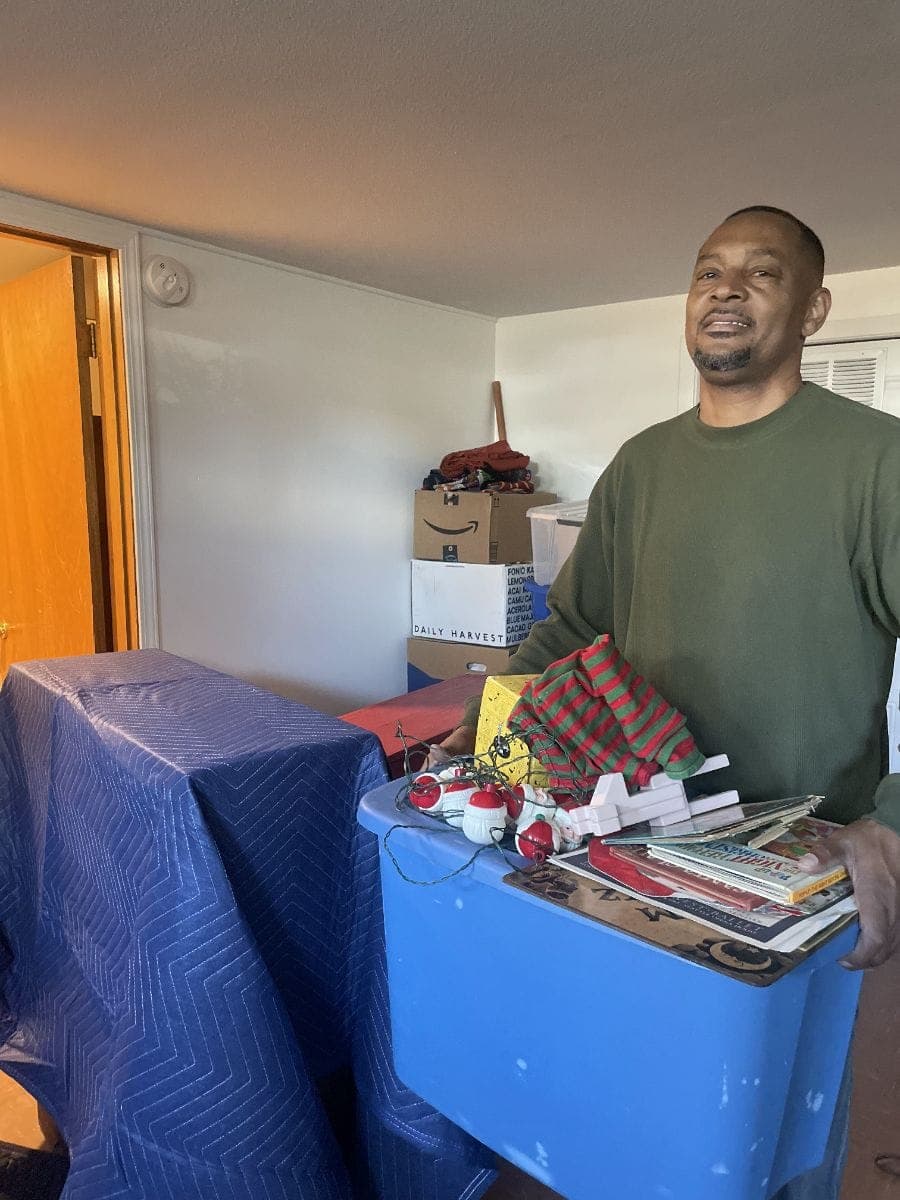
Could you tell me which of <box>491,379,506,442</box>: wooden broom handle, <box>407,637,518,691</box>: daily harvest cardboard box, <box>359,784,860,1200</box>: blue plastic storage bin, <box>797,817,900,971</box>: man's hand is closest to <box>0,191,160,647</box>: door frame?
<box>407,637,518,691</box>: daily harvest cardboard box

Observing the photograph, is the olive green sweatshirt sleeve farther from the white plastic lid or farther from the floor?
the white plastic lid

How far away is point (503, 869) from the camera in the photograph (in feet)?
2.27

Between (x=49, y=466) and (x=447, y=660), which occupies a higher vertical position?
(x=49, y=466)

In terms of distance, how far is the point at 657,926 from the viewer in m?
0.60

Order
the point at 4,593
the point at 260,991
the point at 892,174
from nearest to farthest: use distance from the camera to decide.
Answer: the point at 260,991, the point at 892,174, the point at 4,593

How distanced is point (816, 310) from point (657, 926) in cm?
77

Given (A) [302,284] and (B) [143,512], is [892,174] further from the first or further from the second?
(B) [143,512]

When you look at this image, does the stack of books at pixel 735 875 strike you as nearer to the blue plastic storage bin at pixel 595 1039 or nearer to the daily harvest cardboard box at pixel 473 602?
the blue plastic storage bin at pixel 595 1039

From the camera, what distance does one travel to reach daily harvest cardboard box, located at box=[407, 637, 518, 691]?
3424 millimetres

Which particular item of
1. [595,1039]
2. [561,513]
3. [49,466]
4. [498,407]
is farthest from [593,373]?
[595,1039]

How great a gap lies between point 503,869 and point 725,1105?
220 mm

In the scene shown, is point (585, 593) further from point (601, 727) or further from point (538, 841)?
point (538, 841)

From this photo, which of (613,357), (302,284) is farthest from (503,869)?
(613,357)

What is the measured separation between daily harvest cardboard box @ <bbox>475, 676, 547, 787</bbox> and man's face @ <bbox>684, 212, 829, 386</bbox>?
432 mm
